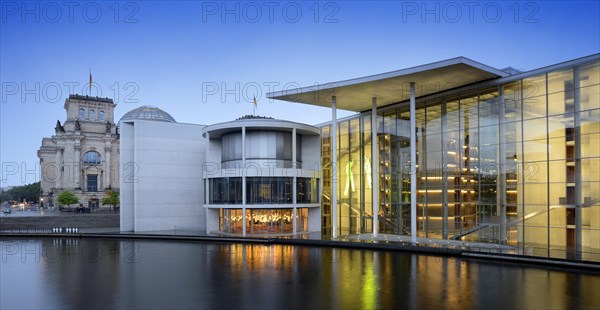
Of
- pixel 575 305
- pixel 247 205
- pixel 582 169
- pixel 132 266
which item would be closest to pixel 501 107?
pixel 582 169

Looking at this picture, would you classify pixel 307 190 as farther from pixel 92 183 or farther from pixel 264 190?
pixel 92 183

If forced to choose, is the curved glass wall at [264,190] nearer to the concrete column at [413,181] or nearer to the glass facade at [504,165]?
the glass facade at [504,165]

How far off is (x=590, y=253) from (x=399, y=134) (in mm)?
17316

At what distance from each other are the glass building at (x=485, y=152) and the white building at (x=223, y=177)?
5.17 metres

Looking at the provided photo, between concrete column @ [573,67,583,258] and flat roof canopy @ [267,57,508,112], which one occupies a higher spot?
flat roof canopy @ [267,57,508,112]

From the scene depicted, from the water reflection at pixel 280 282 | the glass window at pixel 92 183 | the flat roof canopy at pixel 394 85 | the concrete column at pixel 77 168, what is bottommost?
the water reflection at pixel 280 282

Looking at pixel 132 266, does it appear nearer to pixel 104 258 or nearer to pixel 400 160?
pixel 104 258

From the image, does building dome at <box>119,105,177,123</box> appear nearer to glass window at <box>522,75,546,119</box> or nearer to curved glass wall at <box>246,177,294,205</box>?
curved glass wall at <box>246,177,294,205</box>

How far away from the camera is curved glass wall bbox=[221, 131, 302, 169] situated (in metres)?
40.8

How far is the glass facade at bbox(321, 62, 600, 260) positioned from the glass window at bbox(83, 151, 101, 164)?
75.3 metres

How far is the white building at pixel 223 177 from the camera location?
39594 mm

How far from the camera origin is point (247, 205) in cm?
3891

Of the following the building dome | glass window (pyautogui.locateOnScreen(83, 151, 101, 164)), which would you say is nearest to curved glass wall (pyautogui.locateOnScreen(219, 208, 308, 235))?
the building dome

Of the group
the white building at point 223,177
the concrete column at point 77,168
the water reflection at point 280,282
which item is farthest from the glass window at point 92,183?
the water reflection at point 280,282
